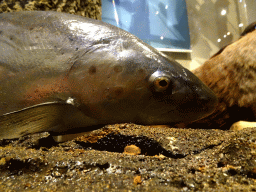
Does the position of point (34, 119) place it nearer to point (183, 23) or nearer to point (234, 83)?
point (234, 83)

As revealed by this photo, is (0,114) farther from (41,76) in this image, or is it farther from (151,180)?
(151,180)

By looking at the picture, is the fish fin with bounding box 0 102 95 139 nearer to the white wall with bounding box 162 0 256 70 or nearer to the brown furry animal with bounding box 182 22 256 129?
the brown furry animal with bounding box 182 22 256 129

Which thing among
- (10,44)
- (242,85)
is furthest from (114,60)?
(242,85)

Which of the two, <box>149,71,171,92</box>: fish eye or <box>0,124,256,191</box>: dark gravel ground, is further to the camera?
<box>149,71,171,92</box>: fish eye

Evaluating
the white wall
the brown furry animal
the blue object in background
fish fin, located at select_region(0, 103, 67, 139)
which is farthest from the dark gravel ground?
the blue object in background

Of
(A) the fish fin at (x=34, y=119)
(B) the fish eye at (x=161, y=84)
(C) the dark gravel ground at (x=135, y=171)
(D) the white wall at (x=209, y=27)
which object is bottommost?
(C) the dark gravel ground at (x=135, y=171)

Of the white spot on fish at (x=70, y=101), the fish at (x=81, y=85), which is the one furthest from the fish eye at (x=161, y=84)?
the white spot on fish at (x=70, y=101)

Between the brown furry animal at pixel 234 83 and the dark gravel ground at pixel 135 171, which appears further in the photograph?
the brown furry animal at pixel 234 83

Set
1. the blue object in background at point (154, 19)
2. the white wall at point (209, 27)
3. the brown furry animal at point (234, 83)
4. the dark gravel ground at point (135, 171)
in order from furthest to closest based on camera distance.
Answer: the blue object in background at point (154, 19) → the white wall at point (209, 27) → the brown furry animal at point (234, 83) → the dark gravel ground at point (135, 171)

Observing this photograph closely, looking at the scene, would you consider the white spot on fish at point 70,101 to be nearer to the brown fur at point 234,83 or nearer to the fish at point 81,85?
the fish at point 81,85
